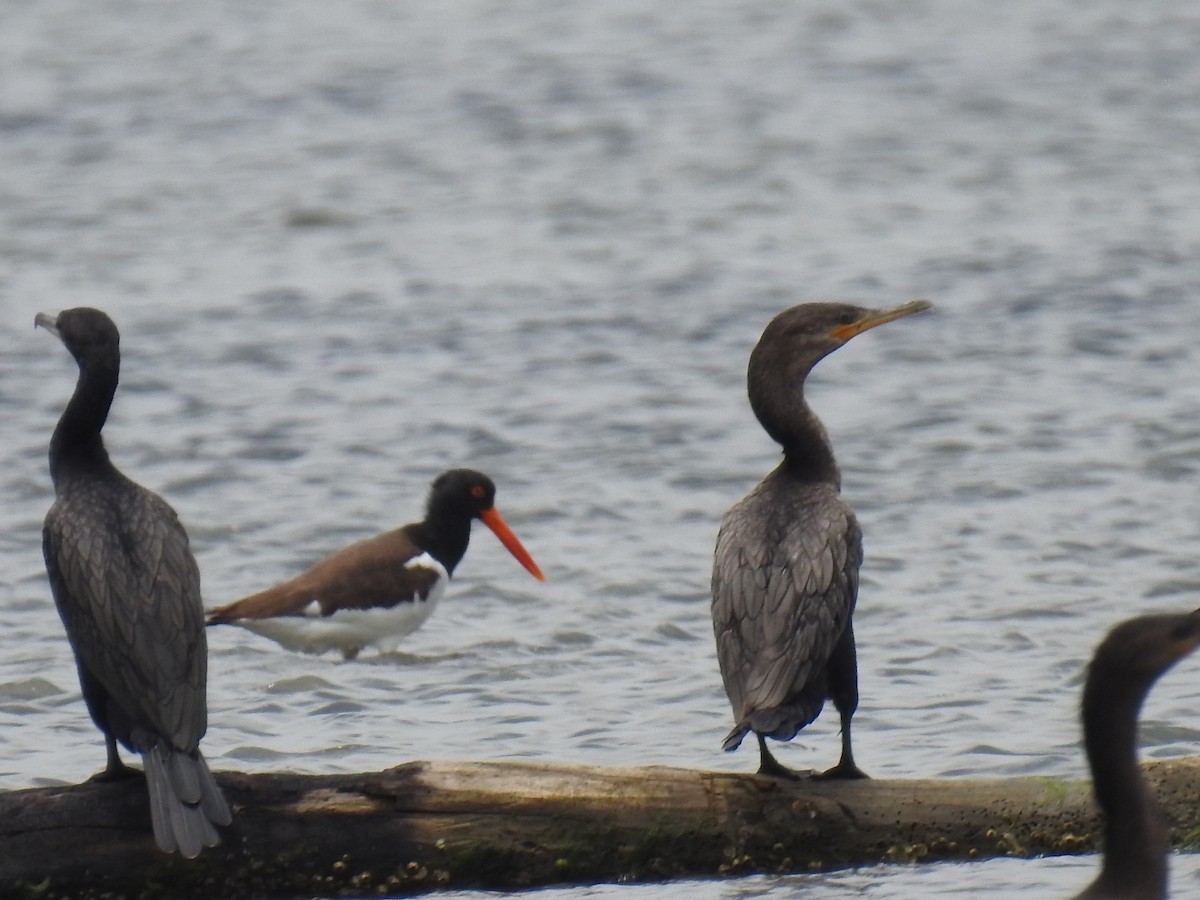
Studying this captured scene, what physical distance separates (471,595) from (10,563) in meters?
2.12

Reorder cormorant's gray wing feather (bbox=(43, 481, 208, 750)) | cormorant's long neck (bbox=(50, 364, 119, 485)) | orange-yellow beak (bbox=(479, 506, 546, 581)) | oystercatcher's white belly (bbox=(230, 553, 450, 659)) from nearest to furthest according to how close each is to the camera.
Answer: cormorant's gray wing feather (bbox=(43, 481, 208, 750)) → cormorant's long neck (bbox=(50, 364, 119, 485)) → oystercatcher's white belly (bbox=(230, 553, 450, 659)) → orange-yellow beak (bbox=(479, 506, 546, 581))

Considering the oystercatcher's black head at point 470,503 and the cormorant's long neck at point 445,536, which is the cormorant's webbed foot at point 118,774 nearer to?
the cormorant's long neck at point 445,536

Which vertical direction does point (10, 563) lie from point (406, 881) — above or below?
below

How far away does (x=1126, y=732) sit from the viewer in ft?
15.1

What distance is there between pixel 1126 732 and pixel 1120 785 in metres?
0.11

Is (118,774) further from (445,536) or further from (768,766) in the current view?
(445,536)

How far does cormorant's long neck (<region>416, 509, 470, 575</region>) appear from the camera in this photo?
10172 mm

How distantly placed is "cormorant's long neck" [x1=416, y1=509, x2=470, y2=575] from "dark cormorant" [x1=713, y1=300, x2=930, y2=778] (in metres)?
3.34

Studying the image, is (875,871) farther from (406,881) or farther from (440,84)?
(440,84)

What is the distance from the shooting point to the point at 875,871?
598cm

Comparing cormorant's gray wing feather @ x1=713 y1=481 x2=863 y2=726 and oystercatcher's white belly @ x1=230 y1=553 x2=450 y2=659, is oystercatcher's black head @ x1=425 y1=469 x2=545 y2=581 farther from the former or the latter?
cormorant's gray wing feather @ x1=713 y1=481 x2=863 y2=726

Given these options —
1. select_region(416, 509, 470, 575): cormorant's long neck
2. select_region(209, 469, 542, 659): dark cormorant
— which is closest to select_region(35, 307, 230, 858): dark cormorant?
select_region(209, 469, 542, 659): dark cormorant

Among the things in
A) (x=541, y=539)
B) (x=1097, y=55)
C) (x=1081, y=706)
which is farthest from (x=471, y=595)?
(x=1097, y=55)

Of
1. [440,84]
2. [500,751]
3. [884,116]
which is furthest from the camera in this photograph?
[440,84]
